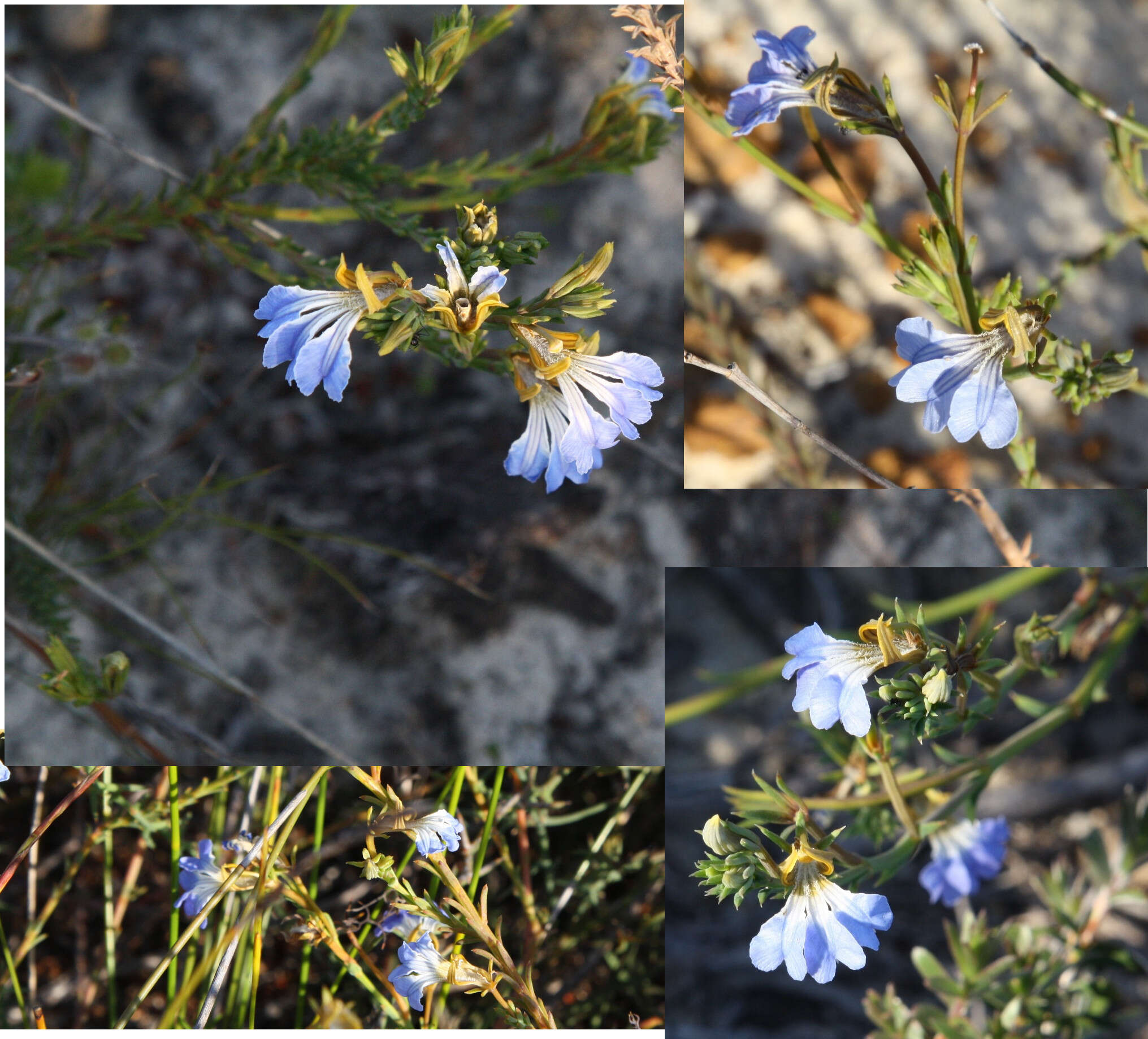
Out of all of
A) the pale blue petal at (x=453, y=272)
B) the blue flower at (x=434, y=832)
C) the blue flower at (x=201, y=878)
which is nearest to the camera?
the pale blue petal at (x=453, y=272)

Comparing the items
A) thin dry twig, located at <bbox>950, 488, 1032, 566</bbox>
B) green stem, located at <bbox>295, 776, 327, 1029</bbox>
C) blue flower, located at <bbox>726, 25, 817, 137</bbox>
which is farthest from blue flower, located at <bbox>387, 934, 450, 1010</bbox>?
blue flower, located at <bbox>726, 25, 817, 137</bbox>

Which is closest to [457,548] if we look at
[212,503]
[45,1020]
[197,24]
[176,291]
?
[212,503]

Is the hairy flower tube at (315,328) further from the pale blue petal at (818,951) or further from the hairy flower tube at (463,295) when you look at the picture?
the pale blue petal at (818,951)

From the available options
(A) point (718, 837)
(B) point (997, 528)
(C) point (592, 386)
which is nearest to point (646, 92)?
(C) point (592, 386)

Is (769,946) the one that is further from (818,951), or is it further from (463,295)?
(463,295)

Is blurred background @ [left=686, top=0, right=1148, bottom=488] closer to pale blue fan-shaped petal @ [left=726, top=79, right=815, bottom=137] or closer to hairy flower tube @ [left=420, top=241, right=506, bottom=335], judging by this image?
pale blue fan-shaped petal @ [left=726, top=79, right=815, bottom=137]

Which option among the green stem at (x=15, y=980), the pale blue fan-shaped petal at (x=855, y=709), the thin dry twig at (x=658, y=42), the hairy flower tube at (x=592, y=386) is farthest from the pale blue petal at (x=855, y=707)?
the green stem at (x=15, y=980)
